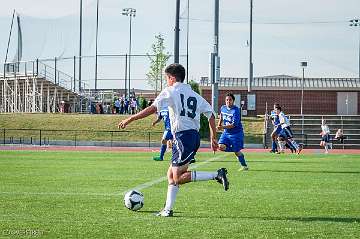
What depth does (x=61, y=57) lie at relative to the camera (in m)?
59.0

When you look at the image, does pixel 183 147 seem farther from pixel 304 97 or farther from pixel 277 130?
pixel 304 97

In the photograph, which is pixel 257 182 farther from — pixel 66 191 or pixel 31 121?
pixel 31 121

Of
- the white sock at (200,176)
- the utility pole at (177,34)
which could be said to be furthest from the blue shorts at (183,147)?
the utility pole at (177,34)

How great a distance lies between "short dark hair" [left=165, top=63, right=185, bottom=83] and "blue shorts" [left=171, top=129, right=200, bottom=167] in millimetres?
708

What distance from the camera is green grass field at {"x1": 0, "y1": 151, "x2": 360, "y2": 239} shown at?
28.0ft

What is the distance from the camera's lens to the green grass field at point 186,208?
852 cm

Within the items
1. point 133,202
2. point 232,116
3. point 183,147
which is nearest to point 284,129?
point 232,116

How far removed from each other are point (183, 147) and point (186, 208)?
0.96 metres

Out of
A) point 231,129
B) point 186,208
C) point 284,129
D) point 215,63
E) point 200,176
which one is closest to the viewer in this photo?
point 200,176

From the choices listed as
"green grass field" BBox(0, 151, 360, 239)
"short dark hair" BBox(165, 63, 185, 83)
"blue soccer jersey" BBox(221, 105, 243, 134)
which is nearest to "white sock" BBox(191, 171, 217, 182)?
"green grass field" BBox(0, 151, 360, 239)

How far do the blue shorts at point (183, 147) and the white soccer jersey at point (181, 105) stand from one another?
0.08m

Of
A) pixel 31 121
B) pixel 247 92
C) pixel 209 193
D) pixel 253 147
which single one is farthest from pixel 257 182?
pixel 247 92

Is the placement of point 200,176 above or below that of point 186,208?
above

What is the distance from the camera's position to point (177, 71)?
10281 millimetres
